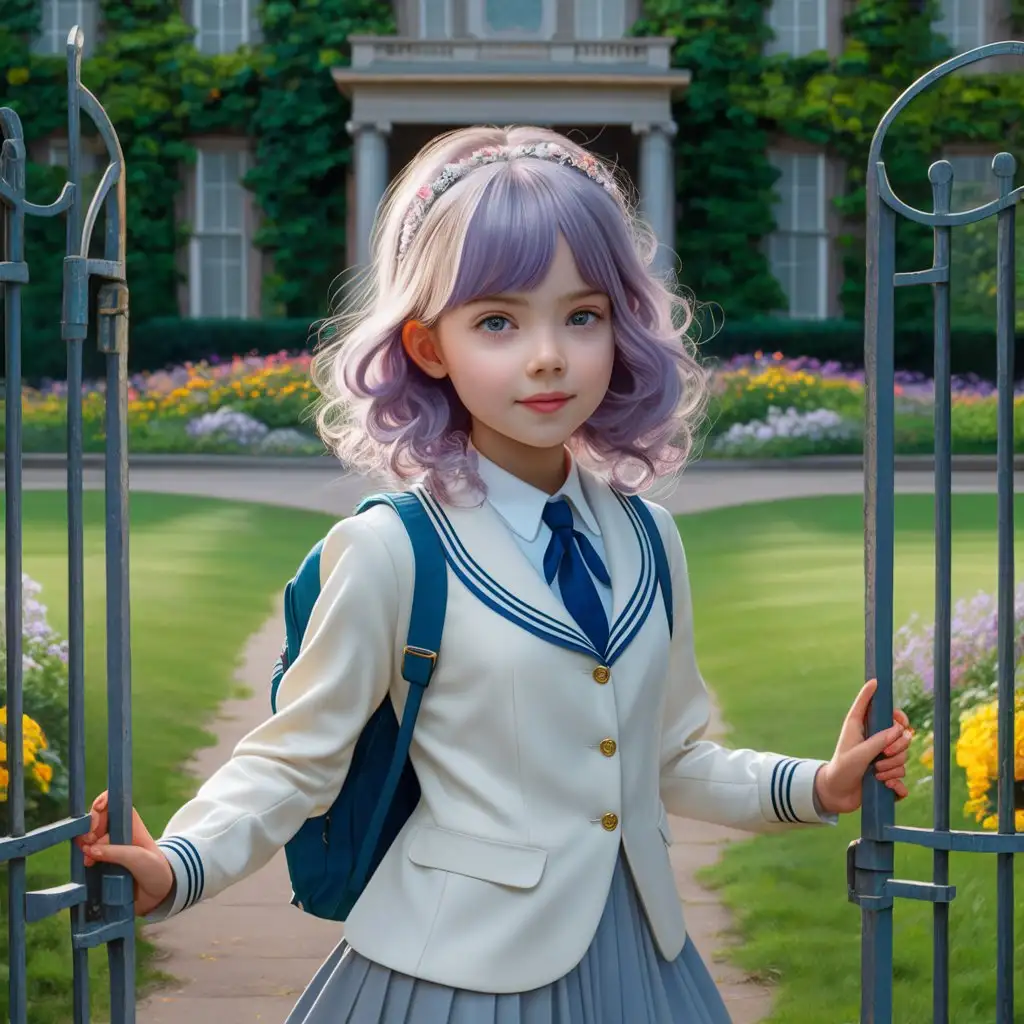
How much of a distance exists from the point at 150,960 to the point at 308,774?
211cm

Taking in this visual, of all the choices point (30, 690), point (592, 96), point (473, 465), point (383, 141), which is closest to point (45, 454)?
point (383, 141)

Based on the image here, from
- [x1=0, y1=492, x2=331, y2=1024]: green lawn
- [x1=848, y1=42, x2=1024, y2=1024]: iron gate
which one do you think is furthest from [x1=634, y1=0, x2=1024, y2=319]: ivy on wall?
[x1=848, y1=42, x2=1024, y2=1024]: iron gate

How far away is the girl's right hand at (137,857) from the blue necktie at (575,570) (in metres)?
0.51

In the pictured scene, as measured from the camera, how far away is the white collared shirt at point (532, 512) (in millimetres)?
1847

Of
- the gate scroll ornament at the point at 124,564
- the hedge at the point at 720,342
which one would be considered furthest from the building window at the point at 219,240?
the gate scroll ornament at the point at 124,564

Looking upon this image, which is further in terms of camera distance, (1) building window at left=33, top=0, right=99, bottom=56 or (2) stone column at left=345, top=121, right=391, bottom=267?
(1) building window at left=33, top=0, right=99, bottom=56

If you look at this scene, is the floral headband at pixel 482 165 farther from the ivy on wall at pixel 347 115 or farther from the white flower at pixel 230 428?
the ivy on wall at pixel 347 115

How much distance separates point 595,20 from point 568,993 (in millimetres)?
14931

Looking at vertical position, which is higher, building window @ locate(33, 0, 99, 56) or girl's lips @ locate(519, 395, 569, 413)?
building window @ locate(33, 0, 99, 56)

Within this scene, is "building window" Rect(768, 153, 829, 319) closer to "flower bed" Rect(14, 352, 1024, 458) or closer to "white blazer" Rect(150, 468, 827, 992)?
"flower bed" Rect(14, 352, 1024, 458)

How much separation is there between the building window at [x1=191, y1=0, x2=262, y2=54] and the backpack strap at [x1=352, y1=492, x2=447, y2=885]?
1507 cm

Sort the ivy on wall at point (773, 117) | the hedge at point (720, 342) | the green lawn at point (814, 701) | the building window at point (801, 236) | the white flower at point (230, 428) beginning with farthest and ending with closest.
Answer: the building window at point (801, 236)
the ivy on wall at point (773, 117)
the hedge at point (720, 342)
the white flower at point (230, 428)
the green lawn at point (814, 701)

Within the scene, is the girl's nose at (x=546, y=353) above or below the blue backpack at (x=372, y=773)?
above

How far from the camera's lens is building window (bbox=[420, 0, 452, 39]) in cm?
1578
